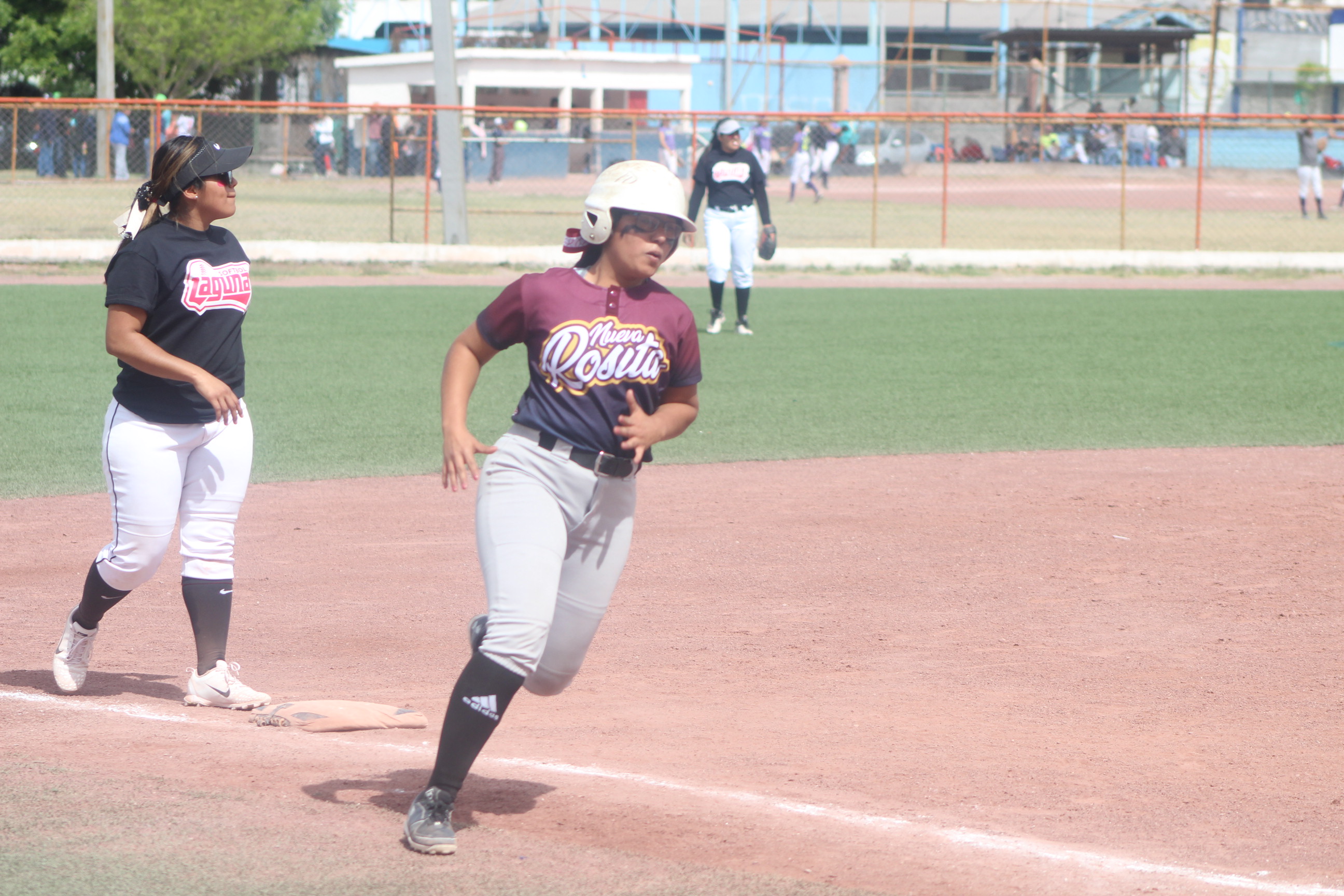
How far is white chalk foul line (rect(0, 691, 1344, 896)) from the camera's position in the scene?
3617 millimetres

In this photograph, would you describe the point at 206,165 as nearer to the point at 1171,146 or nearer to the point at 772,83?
the point at 1171,146

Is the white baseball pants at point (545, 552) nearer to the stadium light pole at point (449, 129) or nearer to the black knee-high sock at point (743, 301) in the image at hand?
the black knee-high sock at point (743, 301)

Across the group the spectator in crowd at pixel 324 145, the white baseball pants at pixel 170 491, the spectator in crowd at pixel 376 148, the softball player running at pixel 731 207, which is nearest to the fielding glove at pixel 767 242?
the softball player running at pixel 731 207

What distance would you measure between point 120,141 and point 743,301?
45.1ft

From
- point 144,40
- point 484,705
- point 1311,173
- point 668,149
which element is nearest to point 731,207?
point 484,705

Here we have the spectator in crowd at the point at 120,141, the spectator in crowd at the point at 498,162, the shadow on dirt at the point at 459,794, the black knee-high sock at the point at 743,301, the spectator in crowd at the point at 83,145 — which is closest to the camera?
the shadow on dirt at the point at 459,794

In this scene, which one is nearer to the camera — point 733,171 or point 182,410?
point 182,410

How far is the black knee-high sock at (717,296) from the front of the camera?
50.8 ft

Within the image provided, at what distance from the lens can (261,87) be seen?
53.0m

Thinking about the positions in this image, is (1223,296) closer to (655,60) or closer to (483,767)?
(483,767)

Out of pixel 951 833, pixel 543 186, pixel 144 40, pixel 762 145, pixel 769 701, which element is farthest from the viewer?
pixel 144 40

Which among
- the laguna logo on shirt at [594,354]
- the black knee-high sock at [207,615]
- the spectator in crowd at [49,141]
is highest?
the spectator in crowd at [49,141]

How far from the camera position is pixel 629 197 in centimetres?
378

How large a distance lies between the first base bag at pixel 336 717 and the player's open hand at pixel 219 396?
98 centimetres
